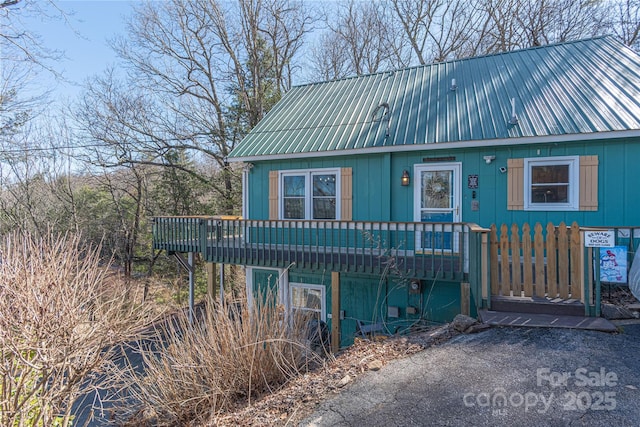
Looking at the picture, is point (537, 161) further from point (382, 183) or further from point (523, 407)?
point (523, 407)

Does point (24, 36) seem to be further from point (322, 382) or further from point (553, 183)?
point (553, 183)

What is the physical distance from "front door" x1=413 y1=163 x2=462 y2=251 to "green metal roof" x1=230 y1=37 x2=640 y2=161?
0.58 m

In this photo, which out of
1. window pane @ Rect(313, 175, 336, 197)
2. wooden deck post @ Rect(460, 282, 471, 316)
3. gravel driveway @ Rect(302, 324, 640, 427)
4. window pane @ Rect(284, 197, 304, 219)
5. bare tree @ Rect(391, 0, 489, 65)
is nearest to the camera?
gravel driveway @ Rect(302, 324, 640, 427)

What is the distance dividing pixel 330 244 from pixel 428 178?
257cm

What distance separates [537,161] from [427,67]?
15.1 feet

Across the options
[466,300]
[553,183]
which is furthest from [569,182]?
[466,300]

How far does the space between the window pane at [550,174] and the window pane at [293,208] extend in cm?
498

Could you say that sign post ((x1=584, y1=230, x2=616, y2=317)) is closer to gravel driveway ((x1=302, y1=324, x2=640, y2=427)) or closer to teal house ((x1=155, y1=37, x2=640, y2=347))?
teal house ((x1=155, y1=37, x2=640, y2=347))

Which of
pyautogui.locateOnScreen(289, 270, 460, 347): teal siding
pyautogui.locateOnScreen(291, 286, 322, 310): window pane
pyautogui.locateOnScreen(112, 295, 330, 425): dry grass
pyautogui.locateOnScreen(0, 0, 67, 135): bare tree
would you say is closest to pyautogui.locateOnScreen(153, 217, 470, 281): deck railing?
pyautogui.locateOnScreen(289, 270, 460, 347): teal siding

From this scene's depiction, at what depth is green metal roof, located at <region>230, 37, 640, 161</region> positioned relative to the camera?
6684 mm

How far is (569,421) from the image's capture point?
2611 mm

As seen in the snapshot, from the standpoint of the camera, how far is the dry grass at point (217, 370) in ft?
12.4

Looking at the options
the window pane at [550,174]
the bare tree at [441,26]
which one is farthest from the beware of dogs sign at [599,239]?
the bare tree at [441,26]

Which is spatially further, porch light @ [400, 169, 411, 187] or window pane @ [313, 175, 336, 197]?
window pane @ [313, 175, 336, 197]
